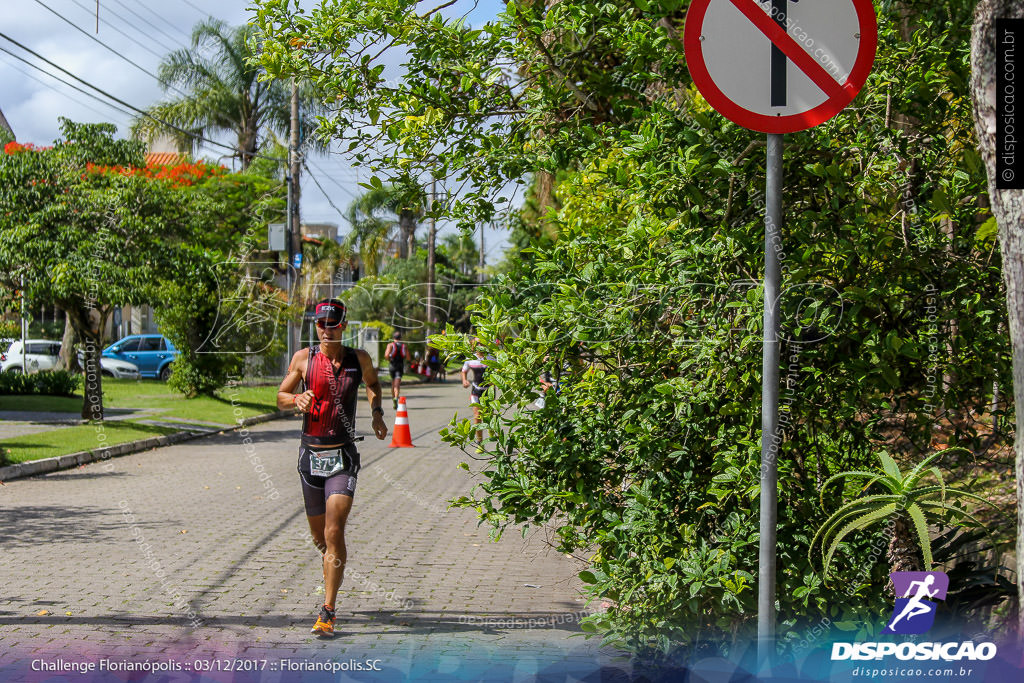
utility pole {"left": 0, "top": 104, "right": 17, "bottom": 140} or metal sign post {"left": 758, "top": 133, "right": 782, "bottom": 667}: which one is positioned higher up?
utility pole {"left": 0, "top": 104, "right": 17, "bottom": 140}

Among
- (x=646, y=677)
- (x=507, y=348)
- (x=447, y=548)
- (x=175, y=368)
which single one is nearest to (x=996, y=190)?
(x=507, y=348)

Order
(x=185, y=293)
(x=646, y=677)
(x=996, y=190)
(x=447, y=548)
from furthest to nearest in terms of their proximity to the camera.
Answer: (x=185, y=293) < (x=447, y=548) < (x=646, y=677) < (x=996, y=190)

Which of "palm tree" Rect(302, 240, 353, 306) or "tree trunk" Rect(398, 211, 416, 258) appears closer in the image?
"palm tree" Rect(302, 240, 353, 306)

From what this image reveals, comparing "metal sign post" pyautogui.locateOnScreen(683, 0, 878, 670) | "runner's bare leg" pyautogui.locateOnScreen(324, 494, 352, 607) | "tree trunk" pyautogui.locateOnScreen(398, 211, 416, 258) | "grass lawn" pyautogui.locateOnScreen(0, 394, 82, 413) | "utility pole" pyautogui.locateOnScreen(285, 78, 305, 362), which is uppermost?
"tree trunk" pyautogui.locateOnScreen(398, 211, 416, 258)

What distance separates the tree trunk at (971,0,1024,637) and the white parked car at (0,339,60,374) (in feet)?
106

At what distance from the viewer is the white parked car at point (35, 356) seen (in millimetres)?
31375

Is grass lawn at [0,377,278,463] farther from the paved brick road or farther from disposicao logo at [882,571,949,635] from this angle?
disposicao logo at [882,571,949,635]

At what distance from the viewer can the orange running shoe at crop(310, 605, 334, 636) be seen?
5539 millimetres

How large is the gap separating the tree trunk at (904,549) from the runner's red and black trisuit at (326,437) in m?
3.18

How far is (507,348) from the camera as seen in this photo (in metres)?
4.65

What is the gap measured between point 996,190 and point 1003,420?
1573mm

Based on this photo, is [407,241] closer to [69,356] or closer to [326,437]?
[69,356]

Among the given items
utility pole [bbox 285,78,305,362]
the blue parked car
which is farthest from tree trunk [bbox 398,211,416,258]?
utility pole [bbox 285,78,305,362]

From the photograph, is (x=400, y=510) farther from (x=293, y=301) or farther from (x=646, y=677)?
(x=293, y=301)
